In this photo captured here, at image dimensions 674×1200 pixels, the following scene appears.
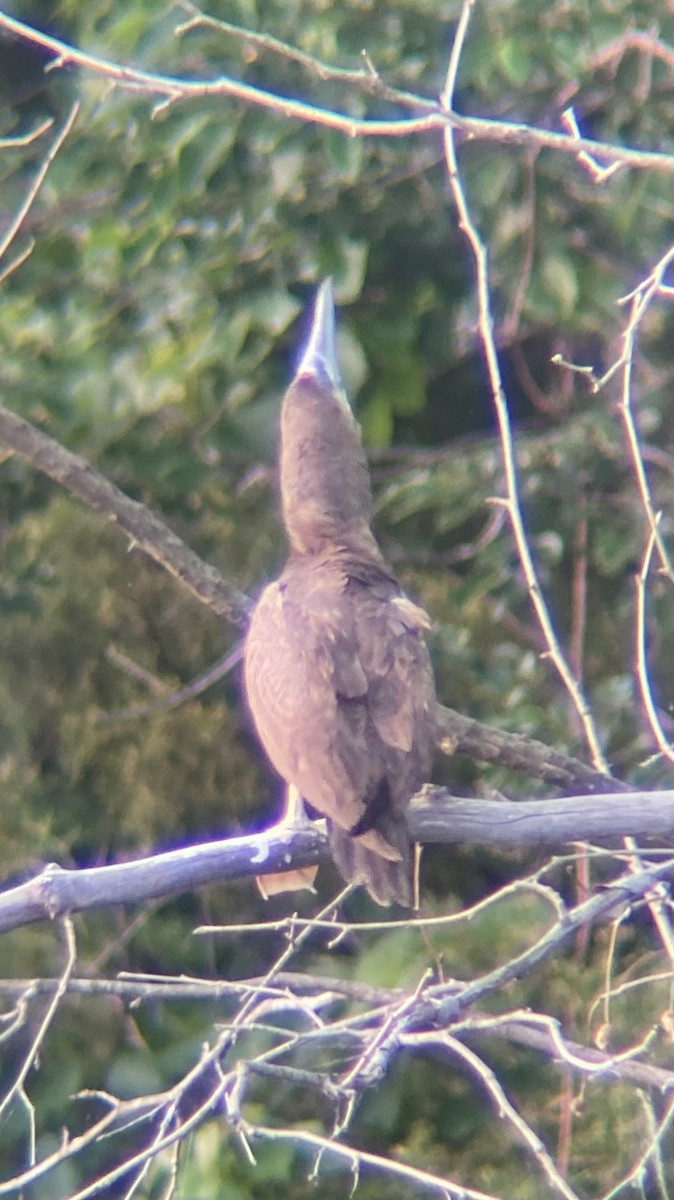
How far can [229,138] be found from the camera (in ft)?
9.99

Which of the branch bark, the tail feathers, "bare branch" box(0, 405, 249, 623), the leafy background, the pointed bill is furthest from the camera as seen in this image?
the leafy background

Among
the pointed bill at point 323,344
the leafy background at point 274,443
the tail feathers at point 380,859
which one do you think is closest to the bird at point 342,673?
the tail feathers at point 380,859

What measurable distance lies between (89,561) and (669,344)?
1345 mm

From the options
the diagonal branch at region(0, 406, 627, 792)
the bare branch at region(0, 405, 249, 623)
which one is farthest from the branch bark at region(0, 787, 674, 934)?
the bare branch at region(0, 405, 249, 623)

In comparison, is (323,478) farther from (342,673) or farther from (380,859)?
(380,859)

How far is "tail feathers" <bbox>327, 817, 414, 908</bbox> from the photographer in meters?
2.14

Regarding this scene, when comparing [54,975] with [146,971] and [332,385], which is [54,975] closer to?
[146,971]

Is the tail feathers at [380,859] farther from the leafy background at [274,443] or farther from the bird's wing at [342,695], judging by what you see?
the leafy background at [274,443]

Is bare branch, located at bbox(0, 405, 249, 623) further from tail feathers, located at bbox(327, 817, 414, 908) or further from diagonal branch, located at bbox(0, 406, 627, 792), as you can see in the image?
tail feathers, located at bbox(327, 817, 414, 908)

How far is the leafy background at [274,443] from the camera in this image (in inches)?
121

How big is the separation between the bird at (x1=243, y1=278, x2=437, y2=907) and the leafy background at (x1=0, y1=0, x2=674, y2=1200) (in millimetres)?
484

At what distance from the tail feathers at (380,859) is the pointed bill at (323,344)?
0.90m

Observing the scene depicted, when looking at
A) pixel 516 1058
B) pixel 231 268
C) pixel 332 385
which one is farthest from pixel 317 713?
pixel 516 1058

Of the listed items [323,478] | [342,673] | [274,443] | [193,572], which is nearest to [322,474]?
[323,478]
